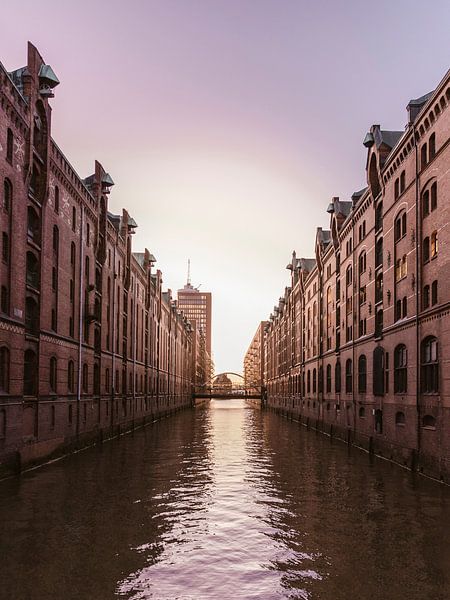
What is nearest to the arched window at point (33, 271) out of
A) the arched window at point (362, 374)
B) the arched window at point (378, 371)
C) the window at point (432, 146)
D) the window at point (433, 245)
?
the window at point (433, 245)

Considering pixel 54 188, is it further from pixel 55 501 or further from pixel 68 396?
pixel 55 501

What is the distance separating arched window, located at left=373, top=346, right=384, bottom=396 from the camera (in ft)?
111

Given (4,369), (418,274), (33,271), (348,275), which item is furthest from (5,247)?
(348,275)

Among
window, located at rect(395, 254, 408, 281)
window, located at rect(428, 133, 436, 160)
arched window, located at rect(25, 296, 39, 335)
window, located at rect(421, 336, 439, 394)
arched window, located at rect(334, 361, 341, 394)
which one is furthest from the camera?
arched window, located at rect(334, 361, 341, 394)

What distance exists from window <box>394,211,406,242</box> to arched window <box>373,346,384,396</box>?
6579 millimetres

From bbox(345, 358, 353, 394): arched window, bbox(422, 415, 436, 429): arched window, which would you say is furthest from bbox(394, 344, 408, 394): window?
bbox(345, 358, 353, 394): arched window

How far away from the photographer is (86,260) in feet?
134

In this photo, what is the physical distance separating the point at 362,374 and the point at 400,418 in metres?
9.71

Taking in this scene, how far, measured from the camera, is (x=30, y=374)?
29562mm

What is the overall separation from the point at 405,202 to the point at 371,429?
13511 millimetres

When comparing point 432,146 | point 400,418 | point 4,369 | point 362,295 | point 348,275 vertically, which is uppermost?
point 432,146

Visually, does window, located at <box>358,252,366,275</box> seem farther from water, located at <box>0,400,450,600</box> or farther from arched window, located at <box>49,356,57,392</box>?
arched window, located at <box>49,356,57,392</box>

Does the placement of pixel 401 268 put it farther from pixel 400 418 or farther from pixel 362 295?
pixel 362 295

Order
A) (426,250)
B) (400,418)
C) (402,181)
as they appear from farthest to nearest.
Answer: (402,181), (400,418), (426,250)
